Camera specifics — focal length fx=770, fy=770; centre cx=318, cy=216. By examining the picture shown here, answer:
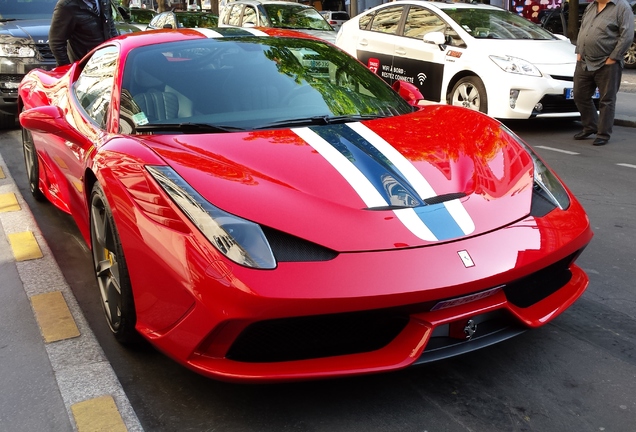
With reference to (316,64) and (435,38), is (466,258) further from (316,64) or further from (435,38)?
(435,38)

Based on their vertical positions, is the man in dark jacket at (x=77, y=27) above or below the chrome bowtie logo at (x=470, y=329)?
above

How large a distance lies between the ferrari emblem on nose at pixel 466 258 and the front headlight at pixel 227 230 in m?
0.64

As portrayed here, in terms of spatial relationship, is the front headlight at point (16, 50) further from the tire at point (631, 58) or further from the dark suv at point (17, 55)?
the tire at point (631, 58)

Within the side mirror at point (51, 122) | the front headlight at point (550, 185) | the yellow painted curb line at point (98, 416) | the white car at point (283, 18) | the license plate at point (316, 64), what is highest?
the license plate at point (316, 64)

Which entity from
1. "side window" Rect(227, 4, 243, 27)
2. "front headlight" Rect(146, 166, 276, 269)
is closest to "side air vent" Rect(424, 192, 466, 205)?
"front headlight" Rect(146, 166, 276, 269)

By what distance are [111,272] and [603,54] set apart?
6.26 metres

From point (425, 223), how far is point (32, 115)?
2.65m

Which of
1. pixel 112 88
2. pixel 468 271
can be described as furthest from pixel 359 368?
pixel 112 88

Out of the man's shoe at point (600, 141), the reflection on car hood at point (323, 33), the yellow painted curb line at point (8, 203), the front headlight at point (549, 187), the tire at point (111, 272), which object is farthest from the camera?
the reflection on car hood at point (323, 33)

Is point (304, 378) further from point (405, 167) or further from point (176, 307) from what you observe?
point (405, 167)

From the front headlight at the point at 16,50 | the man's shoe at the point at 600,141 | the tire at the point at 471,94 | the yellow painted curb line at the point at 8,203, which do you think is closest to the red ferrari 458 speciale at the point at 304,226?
the yellow painted curb line at the point at 8,203

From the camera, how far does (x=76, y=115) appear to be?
13.9ft

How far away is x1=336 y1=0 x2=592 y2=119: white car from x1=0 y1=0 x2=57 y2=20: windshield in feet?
14.1

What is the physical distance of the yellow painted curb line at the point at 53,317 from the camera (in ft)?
11.6
